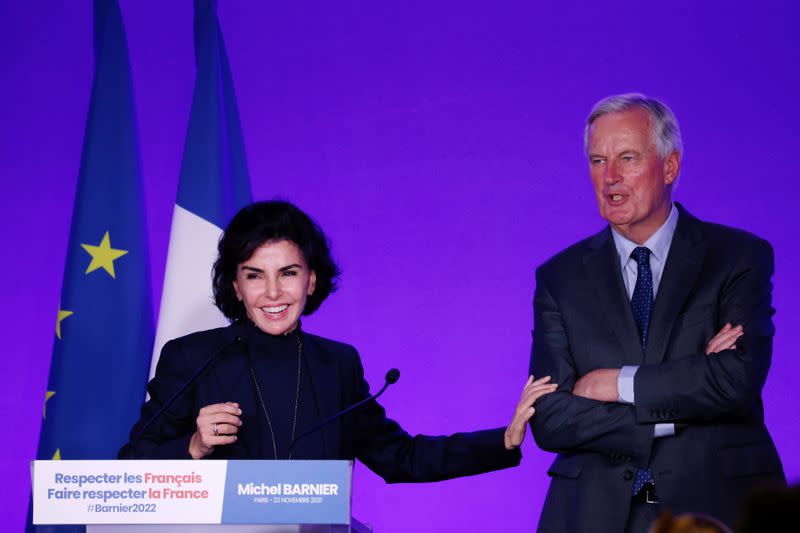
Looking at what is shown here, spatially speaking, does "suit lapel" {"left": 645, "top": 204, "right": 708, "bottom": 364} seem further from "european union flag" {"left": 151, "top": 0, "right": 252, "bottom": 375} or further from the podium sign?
"european union flag" {"left": 151, "top": 0, "right": 252, "bottom": 375}

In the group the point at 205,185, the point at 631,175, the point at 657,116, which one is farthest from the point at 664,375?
the point at 205,185

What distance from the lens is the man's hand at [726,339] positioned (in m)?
2.45

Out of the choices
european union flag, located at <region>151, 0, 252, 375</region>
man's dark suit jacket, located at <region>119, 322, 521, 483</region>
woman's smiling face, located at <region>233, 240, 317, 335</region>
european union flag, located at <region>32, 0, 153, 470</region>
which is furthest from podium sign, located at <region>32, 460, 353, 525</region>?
european union flag, located at <region>151, 0, 252, 375</region>

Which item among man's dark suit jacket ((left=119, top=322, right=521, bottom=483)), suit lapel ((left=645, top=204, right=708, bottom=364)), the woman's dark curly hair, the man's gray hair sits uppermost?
the man's gray hair

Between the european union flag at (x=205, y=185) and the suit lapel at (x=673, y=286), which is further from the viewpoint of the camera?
the european union flag at (x=205, y=185)

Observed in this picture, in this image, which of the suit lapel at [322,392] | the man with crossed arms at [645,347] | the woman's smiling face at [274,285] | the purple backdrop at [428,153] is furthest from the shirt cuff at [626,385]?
the purple backdrop at [428,153]

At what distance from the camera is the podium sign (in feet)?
6.34

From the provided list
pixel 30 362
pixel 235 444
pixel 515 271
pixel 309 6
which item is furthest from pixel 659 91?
pixel 30 362

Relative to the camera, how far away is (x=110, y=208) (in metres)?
3.79

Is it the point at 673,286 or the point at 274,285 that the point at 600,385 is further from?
the point at 274,285

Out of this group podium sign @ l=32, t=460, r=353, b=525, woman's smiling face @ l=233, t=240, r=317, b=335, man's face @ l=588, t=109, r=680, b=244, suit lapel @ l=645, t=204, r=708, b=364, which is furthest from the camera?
woman's smiling face @ l=233, t=240, r=317, b=335

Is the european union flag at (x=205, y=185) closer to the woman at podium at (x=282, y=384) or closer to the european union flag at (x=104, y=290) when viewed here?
the european union flag at (x=104, y=290)

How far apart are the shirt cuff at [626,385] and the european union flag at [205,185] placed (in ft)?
5.81

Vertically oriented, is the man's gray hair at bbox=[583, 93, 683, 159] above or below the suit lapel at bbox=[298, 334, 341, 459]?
above
